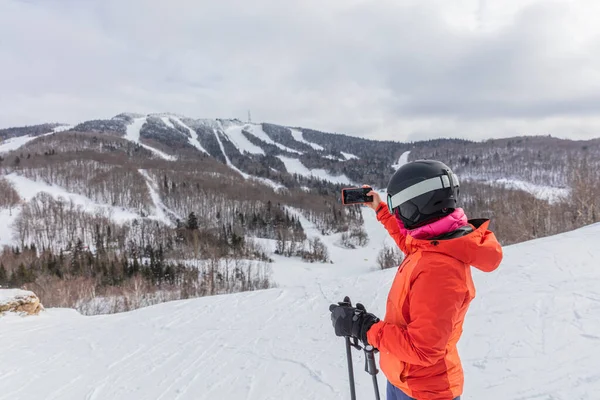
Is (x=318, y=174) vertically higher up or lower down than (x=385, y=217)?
higher up

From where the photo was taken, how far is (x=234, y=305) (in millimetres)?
8672

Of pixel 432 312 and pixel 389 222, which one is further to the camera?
pixel 389 222

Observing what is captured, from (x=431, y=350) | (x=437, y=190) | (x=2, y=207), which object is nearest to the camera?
(x=431, y=350)

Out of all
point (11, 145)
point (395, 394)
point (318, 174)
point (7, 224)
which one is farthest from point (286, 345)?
point (11, 145)

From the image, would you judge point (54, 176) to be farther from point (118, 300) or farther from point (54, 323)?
point (54, 323)

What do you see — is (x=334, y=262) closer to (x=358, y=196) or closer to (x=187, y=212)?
(x=187, y=212)

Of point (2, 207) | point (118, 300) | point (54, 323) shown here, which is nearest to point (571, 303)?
point (54, 323)

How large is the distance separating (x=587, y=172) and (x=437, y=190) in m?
38.8

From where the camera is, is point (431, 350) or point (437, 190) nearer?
point (431, 350)

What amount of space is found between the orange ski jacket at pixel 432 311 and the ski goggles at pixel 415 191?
0.18 metres

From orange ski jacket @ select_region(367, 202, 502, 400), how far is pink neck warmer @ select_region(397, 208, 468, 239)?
62mm

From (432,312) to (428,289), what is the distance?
0.12 metres

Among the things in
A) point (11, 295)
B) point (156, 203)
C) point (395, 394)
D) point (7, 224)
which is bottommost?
point (11, 295)

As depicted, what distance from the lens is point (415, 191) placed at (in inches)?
77.4
